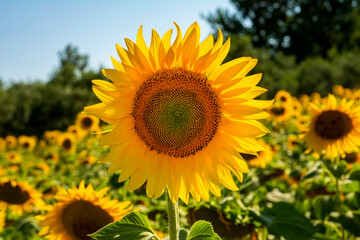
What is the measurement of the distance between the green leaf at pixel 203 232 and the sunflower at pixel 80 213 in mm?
550

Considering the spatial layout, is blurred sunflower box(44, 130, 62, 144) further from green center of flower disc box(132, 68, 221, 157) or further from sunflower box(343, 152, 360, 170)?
green center of flower disc box(132, 68, 221, 157)

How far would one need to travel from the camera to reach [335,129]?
2906 millimetres

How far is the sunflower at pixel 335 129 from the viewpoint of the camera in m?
2.83

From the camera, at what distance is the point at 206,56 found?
1404mm

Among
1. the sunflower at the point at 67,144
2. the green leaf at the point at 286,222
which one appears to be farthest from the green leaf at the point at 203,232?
the sunflower at the point at 67,144

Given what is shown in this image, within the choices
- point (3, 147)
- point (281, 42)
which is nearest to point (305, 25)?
point (281, 42)

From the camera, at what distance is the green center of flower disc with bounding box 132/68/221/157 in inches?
58.9

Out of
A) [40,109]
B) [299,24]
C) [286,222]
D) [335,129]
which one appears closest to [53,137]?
[335,129]

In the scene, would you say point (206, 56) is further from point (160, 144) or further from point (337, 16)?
point (337, 16)

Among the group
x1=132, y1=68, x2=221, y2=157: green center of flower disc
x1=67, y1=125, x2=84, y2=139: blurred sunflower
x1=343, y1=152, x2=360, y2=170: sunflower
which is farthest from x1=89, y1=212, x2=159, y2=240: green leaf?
x1=67, y1=125, x2=84, y2=139: blurred sunflower

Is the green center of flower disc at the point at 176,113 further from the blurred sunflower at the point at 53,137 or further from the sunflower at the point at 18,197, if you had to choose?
the blurred sunflower at the point at 53,137

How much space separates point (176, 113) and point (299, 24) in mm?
45335

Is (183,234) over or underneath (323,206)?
underneath

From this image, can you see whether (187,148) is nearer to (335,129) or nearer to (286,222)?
(286,222)
